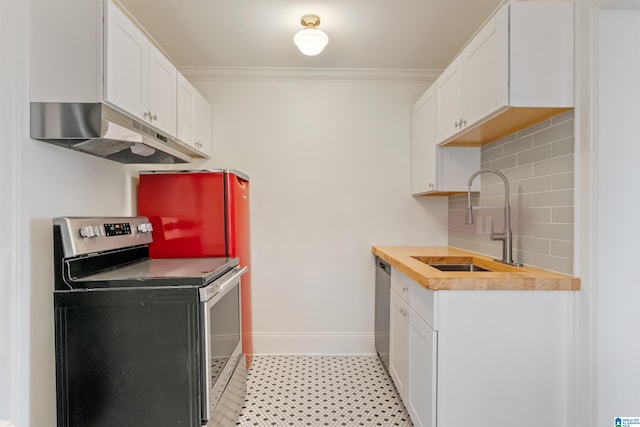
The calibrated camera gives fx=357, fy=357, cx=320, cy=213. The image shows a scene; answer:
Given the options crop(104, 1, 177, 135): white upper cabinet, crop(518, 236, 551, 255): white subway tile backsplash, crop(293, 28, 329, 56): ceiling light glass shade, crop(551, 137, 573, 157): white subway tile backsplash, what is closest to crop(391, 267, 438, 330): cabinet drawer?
crop(518, 236, 551, 255): white subway tile backsplash

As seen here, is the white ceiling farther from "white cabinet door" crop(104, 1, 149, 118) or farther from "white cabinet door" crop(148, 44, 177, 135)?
"white cabinet door" crop(104, 1, 149, 118)

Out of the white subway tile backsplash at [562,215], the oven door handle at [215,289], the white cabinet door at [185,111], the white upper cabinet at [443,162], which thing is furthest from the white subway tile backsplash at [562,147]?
the white cabinet door at [185,111]

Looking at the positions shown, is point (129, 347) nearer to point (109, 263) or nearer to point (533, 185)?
point (109, 263)

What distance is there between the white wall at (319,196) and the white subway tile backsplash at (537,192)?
89 centimetres

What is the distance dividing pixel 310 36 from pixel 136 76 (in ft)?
3.44

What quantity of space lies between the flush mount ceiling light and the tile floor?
2271mm

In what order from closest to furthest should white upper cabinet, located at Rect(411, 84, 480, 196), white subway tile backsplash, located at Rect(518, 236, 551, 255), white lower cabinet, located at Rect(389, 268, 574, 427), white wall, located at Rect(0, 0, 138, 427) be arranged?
1. white wall, located at Rect(0, 0, 138, 427)
2. white lower cabinet, located at Rect(389, 268, 574, 427)
3. white subway tile backsplash, located at Rect(518, 236, 551, 255)
4. white upper cabinet, located at Rect(411, 84, 480, 196)

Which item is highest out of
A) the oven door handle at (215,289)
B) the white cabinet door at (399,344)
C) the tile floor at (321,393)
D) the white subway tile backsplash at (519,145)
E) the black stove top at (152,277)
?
the white subway tile backsplash at (519,145)

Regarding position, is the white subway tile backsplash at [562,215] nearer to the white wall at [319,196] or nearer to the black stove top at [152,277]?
the white wall at [319,196]

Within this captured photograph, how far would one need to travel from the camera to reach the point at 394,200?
3.15 meters

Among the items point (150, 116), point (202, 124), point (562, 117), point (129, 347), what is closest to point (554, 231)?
point (562, 117)

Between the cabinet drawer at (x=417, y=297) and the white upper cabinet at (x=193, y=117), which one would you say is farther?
the white upper cabinet at (x=193, y=117)

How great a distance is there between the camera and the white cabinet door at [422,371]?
164 cm

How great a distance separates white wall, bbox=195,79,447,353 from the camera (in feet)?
10.2
